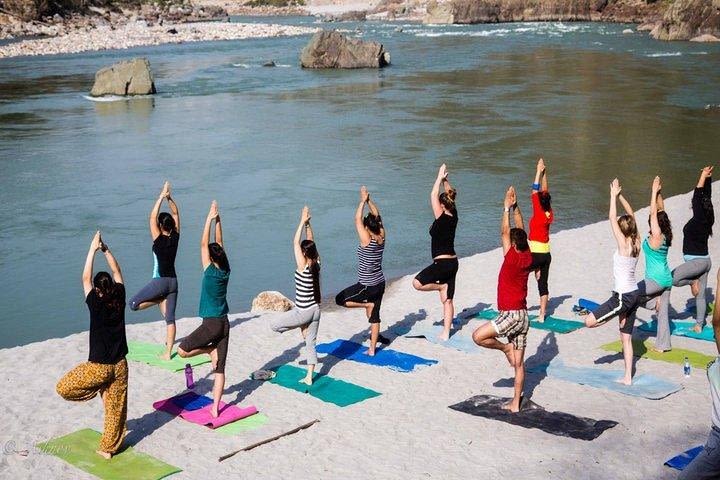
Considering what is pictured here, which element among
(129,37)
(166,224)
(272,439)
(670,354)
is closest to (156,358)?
(166,224)

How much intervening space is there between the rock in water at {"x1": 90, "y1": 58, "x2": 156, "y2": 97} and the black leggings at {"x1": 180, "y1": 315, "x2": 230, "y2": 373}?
3806 cm

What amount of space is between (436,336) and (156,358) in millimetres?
3700

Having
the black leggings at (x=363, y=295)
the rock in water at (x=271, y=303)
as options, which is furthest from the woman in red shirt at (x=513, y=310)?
the rock in water at (x=271, y=303)

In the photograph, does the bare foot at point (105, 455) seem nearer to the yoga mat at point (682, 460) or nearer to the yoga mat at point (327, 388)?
the yoga mat at point (327, 388)

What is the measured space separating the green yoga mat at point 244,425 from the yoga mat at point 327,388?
2.66 feet

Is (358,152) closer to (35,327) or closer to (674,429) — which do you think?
(35,327)

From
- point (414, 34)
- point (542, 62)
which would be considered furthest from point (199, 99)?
point (414, 34)

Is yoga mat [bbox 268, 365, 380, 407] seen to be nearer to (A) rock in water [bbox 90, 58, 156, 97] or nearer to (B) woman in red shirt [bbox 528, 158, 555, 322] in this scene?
(B) woman in red shirt [bbox 528, 158, 555, 322]

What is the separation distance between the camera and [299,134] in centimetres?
3400

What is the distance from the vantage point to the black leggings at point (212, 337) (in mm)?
9844

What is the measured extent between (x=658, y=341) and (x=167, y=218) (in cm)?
622

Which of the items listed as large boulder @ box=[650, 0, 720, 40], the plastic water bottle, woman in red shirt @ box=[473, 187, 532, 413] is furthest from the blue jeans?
large boulder @ box=[650, 0, 720, 40]

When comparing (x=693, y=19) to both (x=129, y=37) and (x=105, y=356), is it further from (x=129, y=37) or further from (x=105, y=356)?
(x=105, y=356)

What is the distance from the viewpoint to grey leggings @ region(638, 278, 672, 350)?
1084 centimetres
